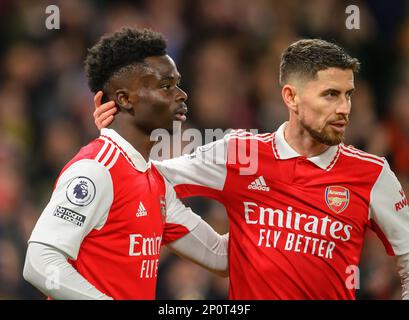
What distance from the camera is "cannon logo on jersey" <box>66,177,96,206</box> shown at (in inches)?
140

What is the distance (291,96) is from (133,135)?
803mm

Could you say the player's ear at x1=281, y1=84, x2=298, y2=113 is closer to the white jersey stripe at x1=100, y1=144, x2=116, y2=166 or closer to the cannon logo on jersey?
the white jersey stripe at x1=100, y1=144, x2=116, y2=166

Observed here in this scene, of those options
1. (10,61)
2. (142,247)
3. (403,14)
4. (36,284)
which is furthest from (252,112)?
(36,284)

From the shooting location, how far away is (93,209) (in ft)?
11.8

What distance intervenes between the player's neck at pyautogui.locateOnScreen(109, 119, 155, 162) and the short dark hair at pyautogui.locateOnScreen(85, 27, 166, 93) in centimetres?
21

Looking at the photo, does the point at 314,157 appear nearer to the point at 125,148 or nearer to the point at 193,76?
the point at 125,148

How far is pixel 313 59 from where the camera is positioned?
4059mm

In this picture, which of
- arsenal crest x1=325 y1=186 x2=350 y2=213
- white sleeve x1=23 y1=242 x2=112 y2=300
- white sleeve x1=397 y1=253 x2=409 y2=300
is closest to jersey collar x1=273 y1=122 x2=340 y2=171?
arsenal crest x1=325 y1=186 x2=350 y2=213

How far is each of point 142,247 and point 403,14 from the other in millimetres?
5062

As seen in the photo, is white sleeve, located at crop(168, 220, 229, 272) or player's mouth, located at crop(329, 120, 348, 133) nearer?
player's mouth, located at crop(329, 120, 348, 133)

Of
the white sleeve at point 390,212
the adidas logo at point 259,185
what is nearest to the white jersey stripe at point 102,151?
the adidas logo at point 259,185


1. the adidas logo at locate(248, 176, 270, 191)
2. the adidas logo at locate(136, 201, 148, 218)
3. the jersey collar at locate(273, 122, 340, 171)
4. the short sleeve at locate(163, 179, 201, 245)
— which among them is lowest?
the adidas logo at locate(136, 201, 148, 218)

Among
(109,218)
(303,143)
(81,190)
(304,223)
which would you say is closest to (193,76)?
(303,143)

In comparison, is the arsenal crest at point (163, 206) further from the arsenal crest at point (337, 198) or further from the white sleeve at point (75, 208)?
the arsenal crest at point (337, 198)
